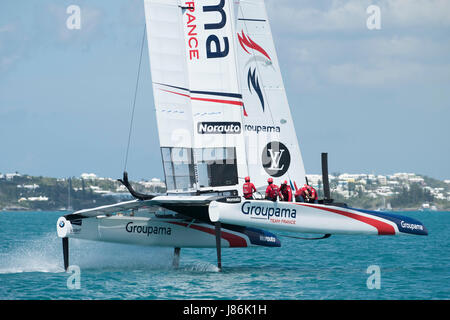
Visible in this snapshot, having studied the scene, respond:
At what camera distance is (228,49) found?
16750 millimetres

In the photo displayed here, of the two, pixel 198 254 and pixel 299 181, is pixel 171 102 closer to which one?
pixel 299 181

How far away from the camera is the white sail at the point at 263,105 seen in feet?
56.5

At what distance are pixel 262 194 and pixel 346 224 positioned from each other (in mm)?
2308

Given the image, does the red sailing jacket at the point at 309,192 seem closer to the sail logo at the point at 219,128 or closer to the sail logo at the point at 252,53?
the sail logo at the point at 219,128

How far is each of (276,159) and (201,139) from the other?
1.85 metres

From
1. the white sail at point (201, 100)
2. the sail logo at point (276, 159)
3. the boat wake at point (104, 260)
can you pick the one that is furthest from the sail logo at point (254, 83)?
the boat wake at point (104, 260)

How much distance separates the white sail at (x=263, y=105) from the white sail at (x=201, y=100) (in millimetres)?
641

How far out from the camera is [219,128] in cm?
1658

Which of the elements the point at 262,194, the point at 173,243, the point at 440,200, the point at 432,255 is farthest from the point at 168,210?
the point at 440,200

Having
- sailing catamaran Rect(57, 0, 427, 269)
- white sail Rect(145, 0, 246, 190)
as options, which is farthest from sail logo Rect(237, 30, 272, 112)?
white sail Rect(145, 0, 246, 190)

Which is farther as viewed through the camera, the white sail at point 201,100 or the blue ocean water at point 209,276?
the white sail at point 201,100

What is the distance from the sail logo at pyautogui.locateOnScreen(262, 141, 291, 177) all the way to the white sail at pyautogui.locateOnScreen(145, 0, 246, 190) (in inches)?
30.8

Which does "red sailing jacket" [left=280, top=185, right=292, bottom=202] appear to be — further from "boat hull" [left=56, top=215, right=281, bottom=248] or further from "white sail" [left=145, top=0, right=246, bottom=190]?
"boat hull" [left=56, top=215, right=281, bottom=248]

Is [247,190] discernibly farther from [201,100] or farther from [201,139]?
[201,100]
